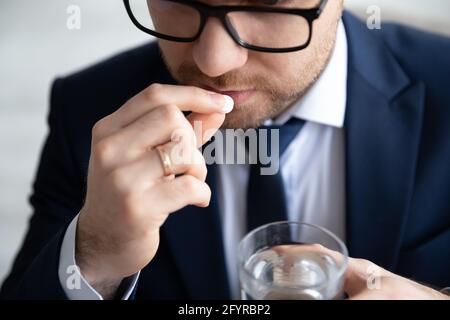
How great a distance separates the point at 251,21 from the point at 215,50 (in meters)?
0.07

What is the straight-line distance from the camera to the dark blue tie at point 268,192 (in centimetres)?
94

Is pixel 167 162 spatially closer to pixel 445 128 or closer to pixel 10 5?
pixel 445 128

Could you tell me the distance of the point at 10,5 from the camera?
2221 mm

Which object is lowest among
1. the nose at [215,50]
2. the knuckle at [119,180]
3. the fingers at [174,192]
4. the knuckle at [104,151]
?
the fingers at [174,192]

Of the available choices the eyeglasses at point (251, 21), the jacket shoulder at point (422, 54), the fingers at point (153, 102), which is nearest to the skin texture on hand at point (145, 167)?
the fingers at point (153, 102)

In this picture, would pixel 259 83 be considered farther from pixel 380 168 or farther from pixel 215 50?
pixel 380 168

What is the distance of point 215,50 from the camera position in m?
0.73

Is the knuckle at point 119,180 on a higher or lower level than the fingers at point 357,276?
higher

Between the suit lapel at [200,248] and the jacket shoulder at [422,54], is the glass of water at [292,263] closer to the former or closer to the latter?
the suit lapel at [200,248]

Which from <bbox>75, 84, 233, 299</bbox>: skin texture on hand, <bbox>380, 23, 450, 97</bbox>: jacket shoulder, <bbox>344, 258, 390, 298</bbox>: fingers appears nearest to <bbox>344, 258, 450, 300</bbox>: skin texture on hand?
<bbox>344, 258, 390, 298</bbox>: fingers

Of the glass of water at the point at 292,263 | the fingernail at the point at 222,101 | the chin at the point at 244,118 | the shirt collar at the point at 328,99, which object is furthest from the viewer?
the shirt collar at the point at 328,99

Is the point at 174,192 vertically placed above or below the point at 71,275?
above

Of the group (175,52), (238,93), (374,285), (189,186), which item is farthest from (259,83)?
(374,285)

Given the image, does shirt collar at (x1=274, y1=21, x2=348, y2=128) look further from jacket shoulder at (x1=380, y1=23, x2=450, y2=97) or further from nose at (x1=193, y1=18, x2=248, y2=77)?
nose at (x1=193, y1=18, x2=248, y2=77)
